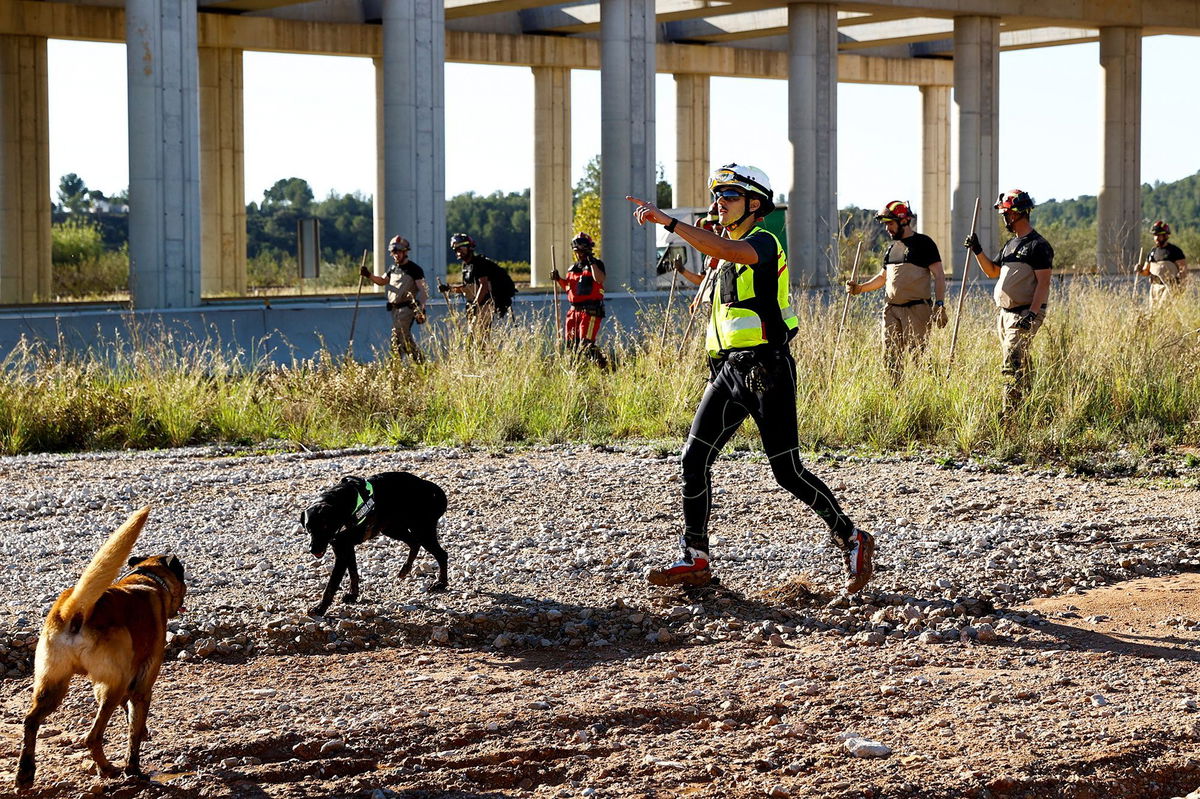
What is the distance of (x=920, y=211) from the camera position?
167 ft

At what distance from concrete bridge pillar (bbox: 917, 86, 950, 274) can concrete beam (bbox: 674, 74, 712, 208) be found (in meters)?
8.17

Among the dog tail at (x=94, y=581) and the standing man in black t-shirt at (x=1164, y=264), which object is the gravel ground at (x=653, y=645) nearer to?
the dog tail at (x=94, y=581)

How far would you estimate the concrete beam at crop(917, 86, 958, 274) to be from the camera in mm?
50844

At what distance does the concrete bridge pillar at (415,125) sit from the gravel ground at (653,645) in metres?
18.2

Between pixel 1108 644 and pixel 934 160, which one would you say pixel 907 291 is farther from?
pixel 934 160

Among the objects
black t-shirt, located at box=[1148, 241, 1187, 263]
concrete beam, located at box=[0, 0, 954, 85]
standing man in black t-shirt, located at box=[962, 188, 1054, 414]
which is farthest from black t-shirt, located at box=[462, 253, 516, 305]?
concrete beam, located at box=[0, 0, 954, 85]

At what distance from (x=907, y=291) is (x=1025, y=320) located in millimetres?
1201

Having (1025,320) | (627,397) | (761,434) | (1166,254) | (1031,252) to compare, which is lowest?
(627,397)

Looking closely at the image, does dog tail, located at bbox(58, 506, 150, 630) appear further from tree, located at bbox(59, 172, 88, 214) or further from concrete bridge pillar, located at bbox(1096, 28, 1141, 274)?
tree, located at bbox(59, 172, 88, 214)

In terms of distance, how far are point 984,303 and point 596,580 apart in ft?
34.7

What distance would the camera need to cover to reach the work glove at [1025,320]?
461 inches

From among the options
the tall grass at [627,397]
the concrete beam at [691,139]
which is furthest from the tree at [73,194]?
the tall grass at [627,397]

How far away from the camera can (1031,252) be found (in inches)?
458

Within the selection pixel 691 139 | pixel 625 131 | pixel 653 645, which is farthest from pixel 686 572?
pixel 691 139
